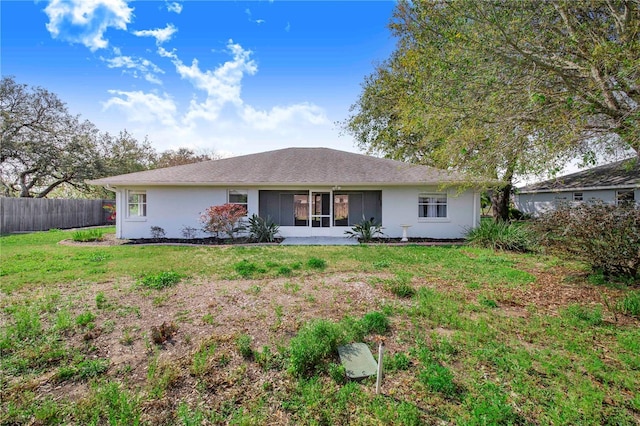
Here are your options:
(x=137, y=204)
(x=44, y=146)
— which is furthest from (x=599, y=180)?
(x=44, y=146)

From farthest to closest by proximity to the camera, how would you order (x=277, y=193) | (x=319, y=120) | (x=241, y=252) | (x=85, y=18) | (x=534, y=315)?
(x=319, y=120) → (x=277, y=193) → (x=241, y=252) → (x=85, y=18) → (x=534, y=315)

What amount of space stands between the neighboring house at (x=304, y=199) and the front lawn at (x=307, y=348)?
20.7 ft

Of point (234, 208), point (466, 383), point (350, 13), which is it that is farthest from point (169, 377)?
point (350, 13)

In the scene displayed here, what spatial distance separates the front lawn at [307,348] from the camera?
2.45 m

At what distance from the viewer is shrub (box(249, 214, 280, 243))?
12.0 meters

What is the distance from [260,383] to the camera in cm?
281

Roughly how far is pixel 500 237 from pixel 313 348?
32.2 ft

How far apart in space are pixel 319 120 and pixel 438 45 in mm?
11593

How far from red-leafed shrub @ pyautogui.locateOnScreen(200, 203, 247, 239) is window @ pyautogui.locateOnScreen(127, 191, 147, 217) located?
9.58 ft

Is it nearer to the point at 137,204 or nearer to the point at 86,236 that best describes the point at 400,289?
the point at 137,204

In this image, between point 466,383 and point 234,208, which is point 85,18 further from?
point 466,383

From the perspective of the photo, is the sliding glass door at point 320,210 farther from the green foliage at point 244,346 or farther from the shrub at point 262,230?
the green foliage at point 244,346

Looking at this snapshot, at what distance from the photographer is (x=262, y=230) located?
39.4ft

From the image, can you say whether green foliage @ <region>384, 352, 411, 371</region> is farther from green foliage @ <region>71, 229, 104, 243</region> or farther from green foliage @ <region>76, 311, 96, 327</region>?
green foliage @ <region>71, 229, 104, 243</region>
